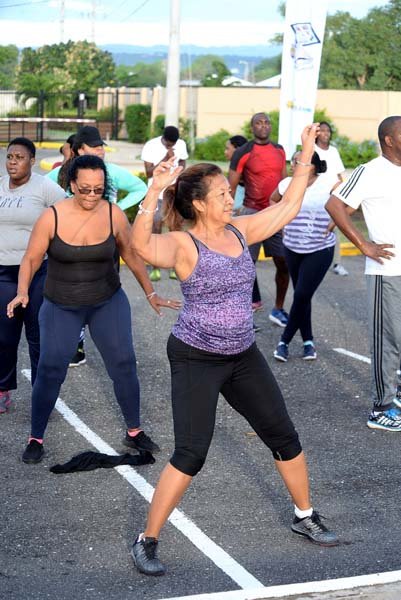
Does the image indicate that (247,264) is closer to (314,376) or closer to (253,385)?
(253,385)

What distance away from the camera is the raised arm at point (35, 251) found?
6.75 metres

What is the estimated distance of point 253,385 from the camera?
536 cm

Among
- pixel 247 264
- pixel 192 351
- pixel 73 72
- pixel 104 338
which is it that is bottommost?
pixel 73 72

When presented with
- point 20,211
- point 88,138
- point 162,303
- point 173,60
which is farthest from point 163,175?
point 173,60

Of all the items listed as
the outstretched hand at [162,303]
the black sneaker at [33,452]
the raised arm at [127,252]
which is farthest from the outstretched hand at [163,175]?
the black sneaker at [33,452]

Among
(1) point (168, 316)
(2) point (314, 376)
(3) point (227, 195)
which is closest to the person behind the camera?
(3) point (227, 195)

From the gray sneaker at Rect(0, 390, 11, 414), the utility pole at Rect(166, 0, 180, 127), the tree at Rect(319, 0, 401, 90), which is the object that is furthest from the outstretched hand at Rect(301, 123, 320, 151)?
the tree at Rect(319, 0, 401, 90)

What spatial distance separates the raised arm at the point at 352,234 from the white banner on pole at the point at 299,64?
386 inches

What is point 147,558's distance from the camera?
17.2 feet

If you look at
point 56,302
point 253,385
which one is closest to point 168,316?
point 56,302

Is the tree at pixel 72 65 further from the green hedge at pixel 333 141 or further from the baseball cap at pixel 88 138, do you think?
the baseball cap at pixel 88 138

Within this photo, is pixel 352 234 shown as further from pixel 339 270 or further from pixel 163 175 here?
pixel 339 270

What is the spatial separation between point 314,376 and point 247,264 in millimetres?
4071

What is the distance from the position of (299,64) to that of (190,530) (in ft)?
41.9
